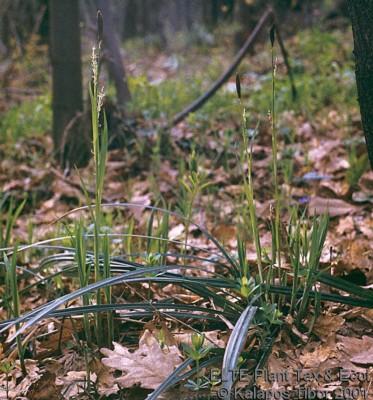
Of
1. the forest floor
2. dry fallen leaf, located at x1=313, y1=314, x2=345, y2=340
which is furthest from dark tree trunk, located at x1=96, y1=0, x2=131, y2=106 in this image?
dry fallen leaf, located at x1=313, y1=314, x2=345, y2=340

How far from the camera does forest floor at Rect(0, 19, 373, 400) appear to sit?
1393 mm

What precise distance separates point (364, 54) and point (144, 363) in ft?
3.19

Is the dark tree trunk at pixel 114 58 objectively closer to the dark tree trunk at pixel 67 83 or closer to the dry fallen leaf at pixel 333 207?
the dark tree trunk at pixel 67 83

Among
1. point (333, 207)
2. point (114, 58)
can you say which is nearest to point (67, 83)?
point (114, 58)

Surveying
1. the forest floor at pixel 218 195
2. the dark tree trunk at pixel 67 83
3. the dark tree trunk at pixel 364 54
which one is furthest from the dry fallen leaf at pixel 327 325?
the dark tree trunk at pixel 67 83

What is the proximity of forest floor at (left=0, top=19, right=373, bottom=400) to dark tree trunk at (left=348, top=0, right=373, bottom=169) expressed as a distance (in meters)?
0.33

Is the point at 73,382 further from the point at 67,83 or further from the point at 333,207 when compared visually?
the point at 67,83

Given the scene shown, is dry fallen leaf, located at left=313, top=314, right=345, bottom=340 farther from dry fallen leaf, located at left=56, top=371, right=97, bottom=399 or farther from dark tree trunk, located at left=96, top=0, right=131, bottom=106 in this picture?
dark tree trunk, located at left=96, top=0, right=131, bottom=106

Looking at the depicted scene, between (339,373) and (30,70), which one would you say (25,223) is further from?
(30,70)

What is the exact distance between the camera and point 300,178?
2.96 m

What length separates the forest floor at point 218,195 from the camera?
139 cm

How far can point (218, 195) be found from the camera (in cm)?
299

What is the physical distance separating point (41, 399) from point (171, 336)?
1.08 ft

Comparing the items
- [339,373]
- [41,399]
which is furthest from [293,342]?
[41,399]
